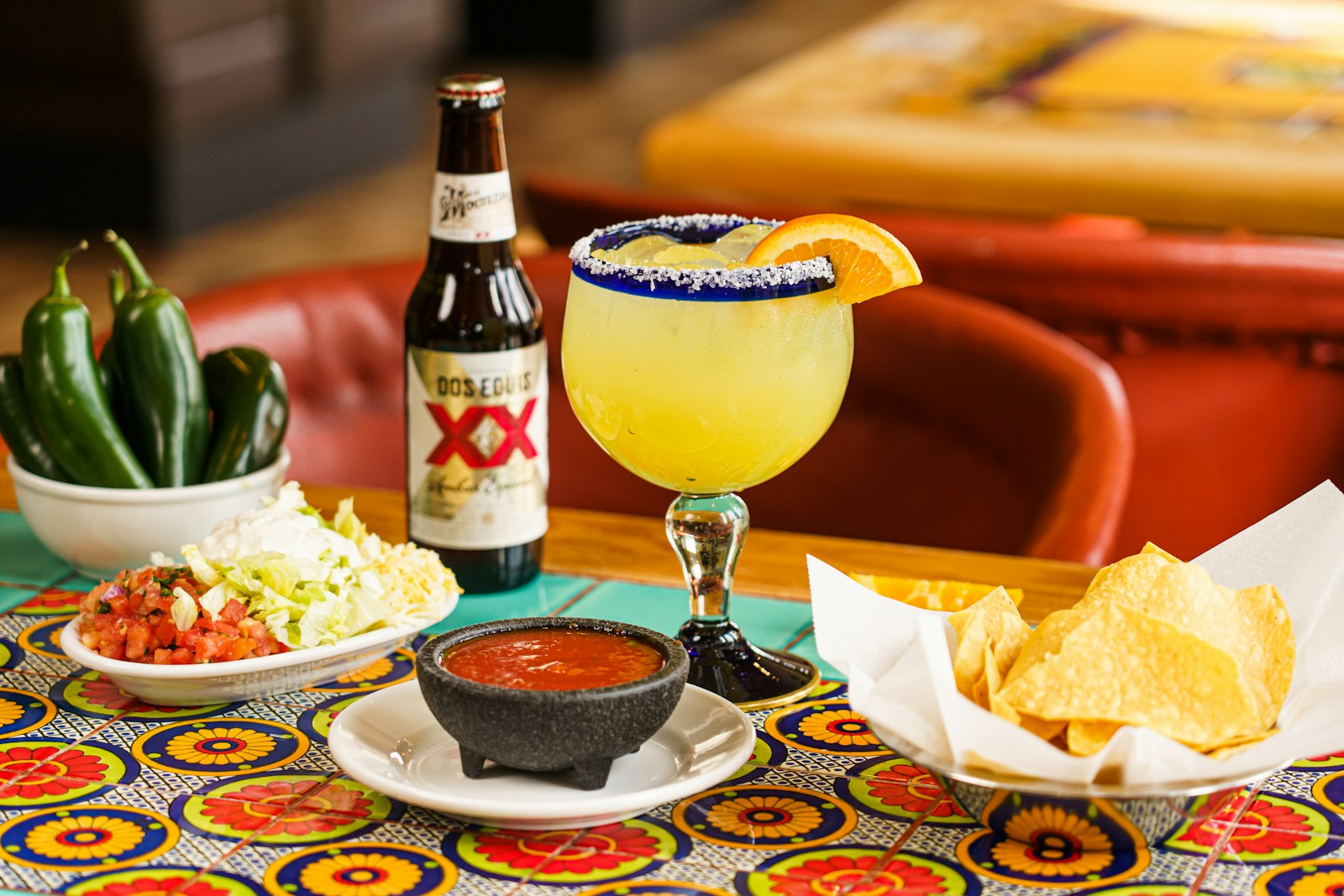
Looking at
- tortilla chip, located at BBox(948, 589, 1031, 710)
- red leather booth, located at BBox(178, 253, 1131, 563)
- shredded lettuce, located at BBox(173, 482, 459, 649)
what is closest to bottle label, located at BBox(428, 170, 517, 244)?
shredded lettuce, located at BBox(173, 482, 459, 649)

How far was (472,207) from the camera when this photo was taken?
1.09m

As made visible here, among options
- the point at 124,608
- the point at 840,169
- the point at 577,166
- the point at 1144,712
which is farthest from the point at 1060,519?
the point at 577,166

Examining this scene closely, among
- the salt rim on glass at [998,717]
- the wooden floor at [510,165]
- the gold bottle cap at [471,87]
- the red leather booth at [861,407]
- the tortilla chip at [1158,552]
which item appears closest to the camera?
the salt rim on glass at [998,717]

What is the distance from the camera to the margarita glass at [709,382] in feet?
2.97

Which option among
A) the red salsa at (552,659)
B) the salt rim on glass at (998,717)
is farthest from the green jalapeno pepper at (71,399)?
the salt rim on glass at (998,717)

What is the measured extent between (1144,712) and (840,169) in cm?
202

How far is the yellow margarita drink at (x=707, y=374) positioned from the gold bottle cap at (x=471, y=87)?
0.17 metres

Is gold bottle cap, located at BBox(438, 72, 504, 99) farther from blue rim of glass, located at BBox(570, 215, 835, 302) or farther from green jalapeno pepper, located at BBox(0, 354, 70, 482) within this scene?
green jalapeno pepper, located at BBox(0, 354, 70, 482)

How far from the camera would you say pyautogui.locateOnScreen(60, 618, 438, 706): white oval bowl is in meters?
0.89

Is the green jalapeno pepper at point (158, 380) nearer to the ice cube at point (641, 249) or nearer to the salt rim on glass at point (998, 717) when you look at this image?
the ice cube at point (641, 249)

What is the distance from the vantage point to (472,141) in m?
1.07

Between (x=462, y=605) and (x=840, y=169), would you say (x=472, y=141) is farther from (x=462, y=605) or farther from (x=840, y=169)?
(x=840, y=169)

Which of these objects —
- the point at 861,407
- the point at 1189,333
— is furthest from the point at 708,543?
the point at 1189,333

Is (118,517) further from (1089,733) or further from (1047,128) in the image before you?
(1047,128)
